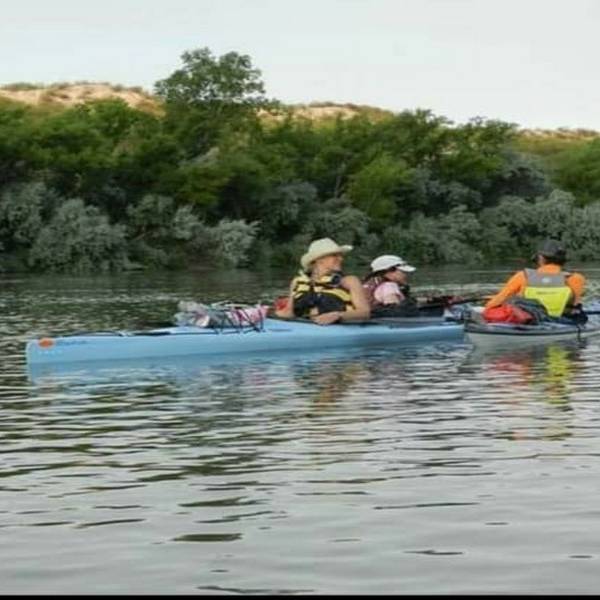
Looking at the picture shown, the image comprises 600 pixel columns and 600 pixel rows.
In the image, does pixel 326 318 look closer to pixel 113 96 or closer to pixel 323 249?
pixel 323 249

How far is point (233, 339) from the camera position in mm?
17422

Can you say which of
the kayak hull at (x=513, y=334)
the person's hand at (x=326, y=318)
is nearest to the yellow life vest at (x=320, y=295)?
the person's hand at (x=326, y=318)

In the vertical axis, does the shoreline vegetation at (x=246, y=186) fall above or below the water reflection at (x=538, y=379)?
above

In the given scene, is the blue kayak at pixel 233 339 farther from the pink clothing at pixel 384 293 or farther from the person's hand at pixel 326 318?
the pink clothing at pixel 384 293

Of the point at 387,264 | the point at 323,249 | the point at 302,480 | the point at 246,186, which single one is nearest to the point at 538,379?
the point at 323,249

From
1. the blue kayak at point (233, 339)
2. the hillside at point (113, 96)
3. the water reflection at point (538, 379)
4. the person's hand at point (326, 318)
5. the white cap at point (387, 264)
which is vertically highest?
the hillside at point (113, 96)

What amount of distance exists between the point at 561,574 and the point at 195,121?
60.3 m

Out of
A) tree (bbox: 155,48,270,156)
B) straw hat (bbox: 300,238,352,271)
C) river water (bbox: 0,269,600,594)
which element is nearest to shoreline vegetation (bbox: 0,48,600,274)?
tree (bbox: 155,48,270,156)

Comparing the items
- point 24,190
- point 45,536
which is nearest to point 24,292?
point 24,190

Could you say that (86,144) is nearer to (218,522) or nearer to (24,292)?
(24,292)

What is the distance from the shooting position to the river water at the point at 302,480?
6.46 m

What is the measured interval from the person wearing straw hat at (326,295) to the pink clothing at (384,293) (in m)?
0.88

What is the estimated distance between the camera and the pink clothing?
19.2 metres

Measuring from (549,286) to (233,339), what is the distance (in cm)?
453
